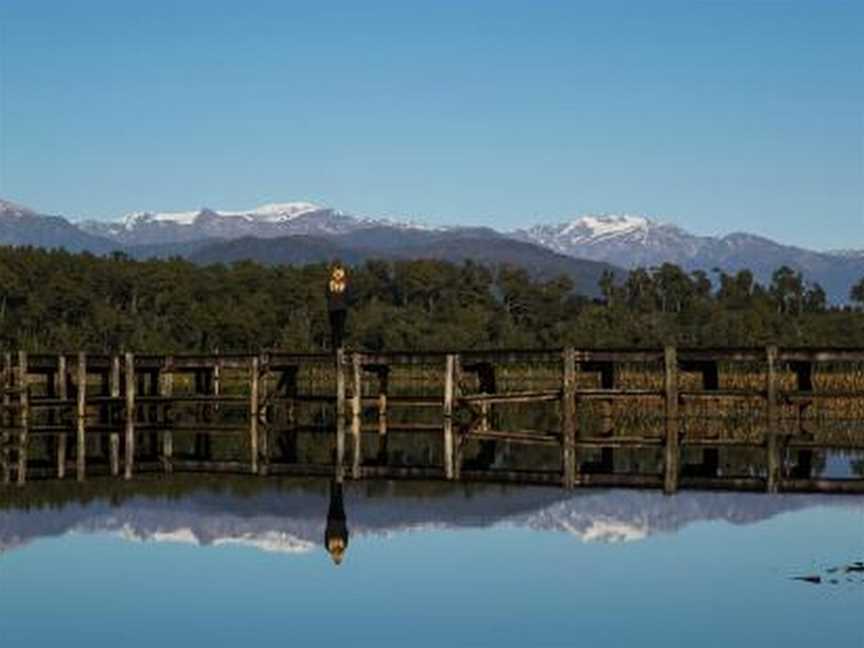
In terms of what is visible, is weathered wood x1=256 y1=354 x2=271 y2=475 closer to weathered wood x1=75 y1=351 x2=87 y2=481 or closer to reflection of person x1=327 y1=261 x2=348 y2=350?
reflection of person x1=327 y1=261 x2=348 y2=350

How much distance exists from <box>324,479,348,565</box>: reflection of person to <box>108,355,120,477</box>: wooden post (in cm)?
759

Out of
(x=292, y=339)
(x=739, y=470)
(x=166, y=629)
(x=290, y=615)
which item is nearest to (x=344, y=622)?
(x=290, y=615)

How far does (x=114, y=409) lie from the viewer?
60156 mm

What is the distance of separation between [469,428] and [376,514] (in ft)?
→ 72.7

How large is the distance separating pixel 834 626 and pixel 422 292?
146509 mm

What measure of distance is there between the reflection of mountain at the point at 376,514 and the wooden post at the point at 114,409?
5.95 m

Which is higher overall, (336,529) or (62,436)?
(62,436)

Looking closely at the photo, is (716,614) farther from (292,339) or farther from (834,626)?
(292,339)

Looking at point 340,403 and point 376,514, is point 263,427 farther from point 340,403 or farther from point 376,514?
point 376,514

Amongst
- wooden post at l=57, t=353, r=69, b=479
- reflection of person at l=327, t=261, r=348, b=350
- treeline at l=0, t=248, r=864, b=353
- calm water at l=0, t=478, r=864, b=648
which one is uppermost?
treeline at l=0, t=248, r=864, b=353

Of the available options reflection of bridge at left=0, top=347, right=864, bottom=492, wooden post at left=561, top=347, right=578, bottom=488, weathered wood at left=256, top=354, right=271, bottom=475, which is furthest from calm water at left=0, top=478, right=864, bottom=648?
wooden post at left=561, top=347, right=578, bottom=488

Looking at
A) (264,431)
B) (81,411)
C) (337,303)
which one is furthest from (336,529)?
(81,411)

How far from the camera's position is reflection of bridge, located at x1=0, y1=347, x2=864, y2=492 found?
38.0m

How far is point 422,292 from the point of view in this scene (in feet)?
543
